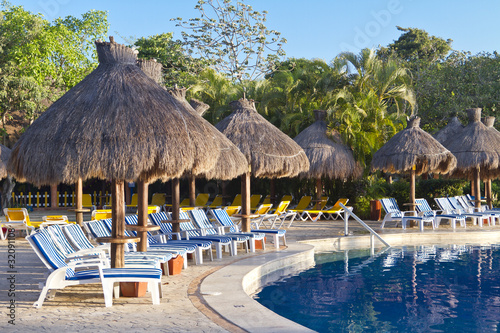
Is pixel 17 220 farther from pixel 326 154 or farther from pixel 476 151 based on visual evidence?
pixel 476 151

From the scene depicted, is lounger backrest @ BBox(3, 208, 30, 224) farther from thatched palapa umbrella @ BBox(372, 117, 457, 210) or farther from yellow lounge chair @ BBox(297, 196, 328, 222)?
thatched palapa umbrella @ BBox(372, 117, 457, 210)

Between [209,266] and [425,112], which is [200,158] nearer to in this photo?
[209,266]

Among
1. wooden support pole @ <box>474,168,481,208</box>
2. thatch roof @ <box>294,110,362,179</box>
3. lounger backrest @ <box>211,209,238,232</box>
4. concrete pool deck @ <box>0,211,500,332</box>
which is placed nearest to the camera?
concrete pool deck @ <box>0,211,500,332</box>

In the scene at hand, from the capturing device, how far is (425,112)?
89.7 feet

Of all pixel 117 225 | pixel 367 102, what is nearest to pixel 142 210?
pixel 117 225

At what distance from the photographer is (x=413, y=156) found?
15992 millimetres

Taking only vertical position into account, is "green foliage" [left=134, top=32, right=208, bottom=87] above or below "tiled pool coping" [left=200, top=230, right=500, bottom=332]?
above

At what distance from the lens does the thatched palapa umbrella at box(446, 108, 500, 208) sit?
678 inches

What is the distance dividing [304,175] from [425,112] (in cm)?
1176

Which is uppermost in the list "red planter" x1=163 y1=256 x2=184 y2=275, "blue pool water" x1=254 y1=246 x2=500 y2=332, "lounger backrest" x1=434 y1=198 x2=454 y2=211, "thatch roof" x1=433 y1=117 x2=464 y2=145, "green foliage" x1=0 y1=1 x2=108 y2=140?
"green foliage" x1=0 y1=1 x2=108 y2=140

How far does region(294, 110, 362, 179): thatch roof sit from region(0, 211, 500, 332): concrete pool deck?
7944 millimetres

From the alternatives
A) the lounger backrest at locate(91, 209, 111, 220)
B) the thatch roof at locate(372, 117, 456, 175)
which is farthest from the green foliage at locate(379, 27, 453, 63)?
the lounger backrest at locate(91, 209, 111, 220)

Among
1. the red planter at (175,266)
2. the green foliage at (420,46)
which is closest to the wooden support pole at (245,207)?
the red planter at (175,266)

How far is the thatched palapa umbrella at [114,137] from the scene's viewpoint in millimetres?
6094
